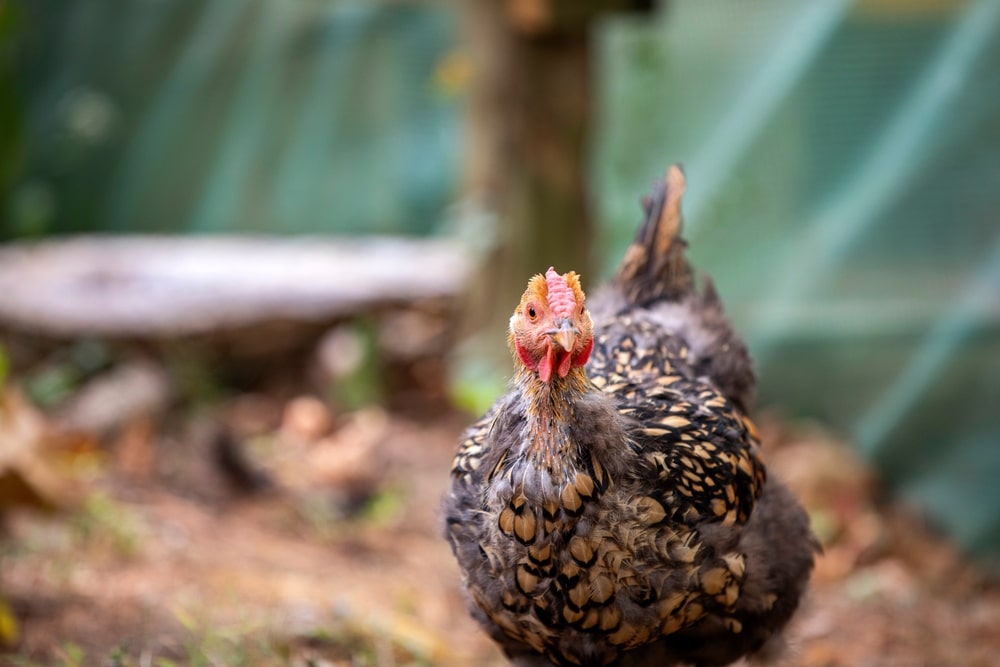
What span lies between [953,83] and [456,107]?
15.3 ft

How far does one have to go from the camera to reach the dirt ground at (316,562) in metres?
3.25

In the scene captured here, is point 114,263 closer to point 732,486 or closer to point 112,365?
point 112,365

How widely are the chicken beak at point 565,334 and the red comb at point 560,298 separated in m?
0.02

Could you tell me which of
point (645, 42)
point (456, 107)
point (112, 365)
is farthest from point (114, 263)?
point (645, 42)

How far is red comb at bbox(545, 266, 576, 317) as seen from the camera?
199 cm

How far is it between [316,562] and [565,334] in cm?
291

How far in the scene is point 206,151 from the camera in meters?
9.12

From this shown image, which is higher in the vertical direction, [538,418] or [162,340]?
[162,340]

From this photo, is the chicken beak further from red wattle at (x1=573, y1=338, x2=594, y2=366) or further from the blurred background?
the blurred background

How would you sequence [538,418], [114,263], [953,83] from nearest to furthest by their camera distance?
1. [538,418]
2. [953,83]
3. [114,263]

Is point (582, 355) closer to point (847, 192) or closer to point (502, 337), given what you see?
point (847, 192)

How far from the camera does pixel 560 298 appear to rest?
6.58 feet

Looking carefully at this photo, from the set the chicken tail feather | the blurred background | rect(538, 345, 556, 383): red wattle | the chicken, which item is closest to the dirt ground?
the blurred background

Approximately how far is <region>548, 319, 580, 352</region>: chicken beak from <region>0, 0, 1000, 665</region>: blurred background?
1.66 metres
